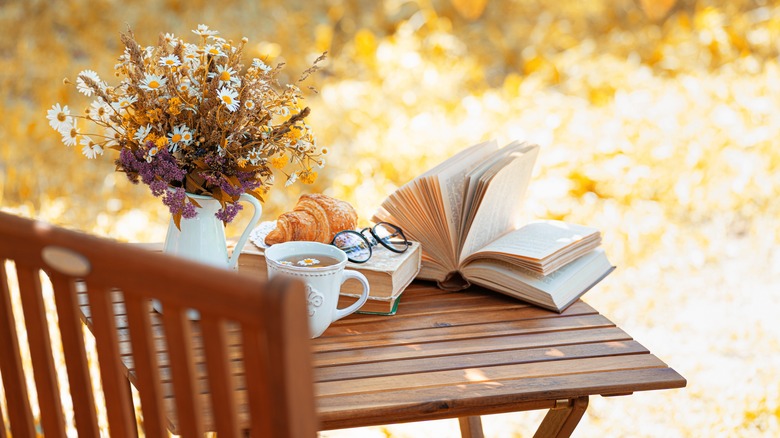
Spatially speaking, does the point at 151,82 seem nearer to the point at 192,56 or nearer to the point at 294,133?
the point at 192,56

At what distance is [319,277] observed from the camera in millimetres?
1284

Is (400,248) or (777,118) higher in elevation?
(777,118)

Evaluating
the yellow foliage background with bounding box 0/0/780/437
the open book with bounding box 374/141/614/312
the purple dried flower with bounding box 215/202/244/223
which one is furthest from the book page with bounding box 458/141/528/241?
A: the yellow foliage background with bounding box 0/0/780/437

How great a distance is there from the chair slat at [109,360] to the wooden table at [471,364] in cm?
30

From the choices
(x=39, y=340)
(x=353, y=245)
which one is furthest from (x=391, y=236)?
(x=39, y=340)

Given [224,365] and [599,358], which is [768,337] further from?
[224,365]

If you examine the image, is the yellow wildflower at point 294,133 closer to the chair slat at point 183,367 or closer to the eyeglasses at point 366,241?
the eyeglasses at point 366,241

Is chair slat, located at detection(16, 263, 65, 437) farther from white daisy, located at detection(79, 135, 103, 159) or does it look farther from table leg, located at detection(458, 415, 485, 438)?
table leg, located at detection(458, 415, 485, 438)

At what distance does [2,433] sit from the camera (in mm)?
960

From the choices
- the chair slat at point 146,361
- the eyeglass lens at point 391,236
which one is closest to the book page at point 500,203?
the eyeglass lens at point 391,236

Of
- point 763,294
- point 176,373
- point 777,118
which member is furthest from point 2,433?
point 777,118

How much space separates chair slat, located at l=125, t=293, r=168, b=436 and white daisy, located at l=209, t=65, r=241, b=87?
2.00 ft

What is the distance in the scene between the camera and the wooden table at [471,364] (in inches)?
44.6

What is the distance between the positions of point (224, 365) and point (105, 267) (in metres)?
0.14
